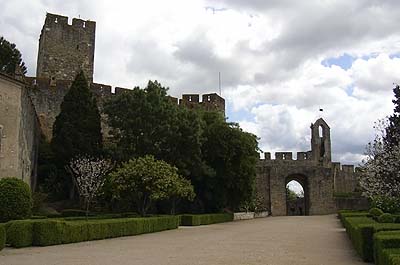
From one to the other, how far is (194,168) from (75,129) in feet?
27.2

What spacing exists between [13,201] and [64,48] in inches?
1075

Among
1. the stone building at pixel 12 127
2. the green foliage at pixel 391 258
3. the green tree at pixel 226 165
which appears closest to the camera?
the green foliage at pixel 391 258

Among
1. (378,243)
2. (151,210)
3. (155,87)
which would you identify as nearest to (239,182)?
(151,210)

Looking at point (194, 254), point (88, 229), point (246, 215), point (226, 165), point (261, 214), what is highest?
point (226, 165)

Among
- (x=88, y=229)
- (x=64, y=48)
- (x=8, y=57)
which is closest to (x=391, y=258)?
(x=88, y=229)

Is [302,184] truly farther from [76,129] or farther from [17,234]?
[17,234]

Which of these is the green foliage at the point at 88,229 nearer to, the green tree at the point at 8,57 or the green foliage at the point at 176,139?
the green foliage at the point at 176,139

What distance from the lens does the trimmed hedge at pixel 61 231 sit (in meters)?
14.6

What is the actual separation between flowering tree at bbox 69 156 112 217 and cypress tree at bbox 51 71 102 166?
1.78 meters

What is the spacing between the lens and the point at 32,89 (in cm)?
3781

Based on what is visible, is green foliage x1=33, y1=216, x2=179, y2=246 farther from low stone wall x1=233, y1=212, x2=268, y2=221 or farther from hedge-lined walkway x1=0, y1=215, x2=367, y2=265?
low stone wall x1=233, y1=212, x2=268, y2=221

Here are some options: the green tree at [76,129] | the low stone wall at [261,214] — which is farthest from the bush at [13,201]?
the low stone wall at [261,214]

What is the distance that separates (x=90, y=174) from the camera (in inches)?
1054

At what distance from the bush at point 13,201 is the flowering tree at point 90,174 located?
310 inches
